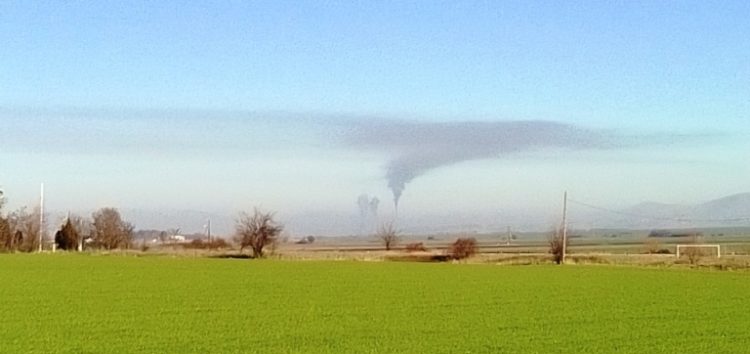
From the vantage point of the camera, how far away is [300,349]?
20641mm

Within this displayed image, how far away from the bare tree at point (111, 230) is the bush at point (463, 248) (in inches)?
1741

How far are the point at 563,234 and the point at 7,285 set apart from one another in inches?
1794

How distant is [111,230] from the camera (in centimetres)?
12181

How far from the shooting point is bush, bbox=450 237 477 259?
Result: 9188 centimetres

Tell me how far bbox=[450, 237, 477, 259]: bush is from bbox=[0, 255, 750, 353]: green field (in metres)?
40.5

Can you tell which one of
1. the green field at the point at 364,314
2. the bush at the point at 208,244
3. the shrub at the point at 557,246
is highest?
the shrub at the point at 557,246

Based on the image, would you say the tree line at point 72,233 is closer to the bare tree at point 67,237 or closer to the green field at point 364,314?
the bare tree at point 67,237

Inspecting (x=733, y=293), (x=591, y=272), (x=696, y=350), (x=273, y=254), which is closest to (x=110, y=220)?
(x=273, y=254)

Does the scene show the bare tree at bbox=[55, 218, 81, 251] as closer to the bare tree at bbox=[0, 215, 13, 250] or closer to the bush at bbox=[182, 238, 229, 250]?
the bare tree at bbox=[0, 215, 13, 250]

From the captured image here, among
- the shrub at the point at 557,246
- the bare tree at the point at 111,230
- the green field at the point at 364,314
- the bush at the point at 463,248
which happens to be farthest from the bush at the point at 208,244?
the green field at the point at 364,314

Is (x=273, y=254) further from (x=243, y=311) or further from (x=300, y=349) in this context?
(x=300, y=349)

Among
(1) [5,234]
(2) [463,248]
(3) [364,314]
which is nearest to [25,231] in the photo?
(1) [5,234]

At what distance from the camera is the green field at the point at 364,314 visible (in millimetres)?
21562

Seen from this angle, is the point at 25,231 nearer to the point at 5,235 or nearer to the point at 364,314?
the point at 5,235
